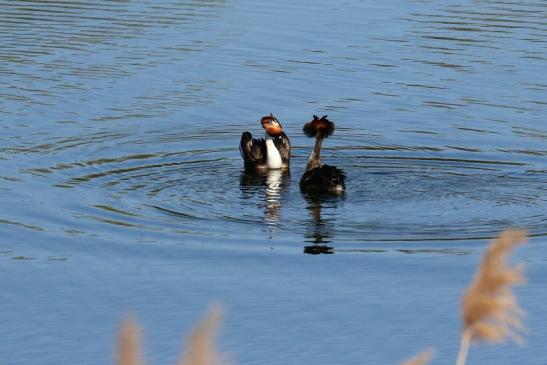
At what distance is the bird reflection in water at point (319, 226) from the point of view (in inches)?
448

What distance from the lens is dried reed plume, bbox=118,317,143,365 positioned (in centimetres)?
230

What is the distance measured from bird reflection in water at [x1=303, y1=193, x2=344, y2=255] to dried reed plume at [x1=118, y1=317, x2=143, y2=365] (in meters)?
8.92

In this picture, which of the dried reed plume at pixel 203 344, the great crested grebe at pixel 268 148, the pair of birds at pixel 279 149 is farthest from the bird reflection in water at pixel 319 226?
the dried reed plume at pixel 203 344

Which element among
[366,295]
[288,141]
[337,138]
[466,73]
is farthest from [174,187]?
[466,73]

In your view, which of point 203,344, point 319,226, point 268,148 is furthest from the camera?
point 268,148

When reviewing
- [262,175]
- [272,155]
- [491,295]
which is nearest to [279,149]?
[272,155]

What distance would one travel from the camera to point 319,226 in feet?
40.5

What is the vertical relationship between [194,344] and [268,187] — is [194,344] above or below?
above

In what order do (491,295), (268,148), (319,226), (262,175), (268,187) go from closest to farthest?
(491,295)
(319,226)
(268,187)
(262,175)
(268,148)

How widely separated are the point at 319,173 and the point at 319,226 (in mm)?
1672

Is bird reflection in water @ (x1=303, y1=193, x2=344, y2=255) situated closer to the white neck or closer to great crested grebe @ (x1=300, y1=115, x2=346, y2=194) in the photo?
great crested grebe @ (x1=300, y1=115, x2=346, y2=194)

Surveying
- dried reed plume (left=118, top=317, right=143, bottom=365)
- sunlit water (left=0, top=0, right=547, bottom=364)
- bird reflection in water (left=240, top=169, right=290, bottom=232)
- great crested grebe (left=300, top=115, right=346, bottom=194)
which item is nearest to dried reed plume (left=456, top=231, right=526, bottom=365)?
dried reed plume (left=118, top=317, right=143, bottom=365)

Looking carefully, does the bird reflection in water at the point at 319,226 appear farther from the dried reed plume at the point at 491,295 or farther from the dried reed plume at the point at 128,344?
the dried reed plume at the point at 128,344

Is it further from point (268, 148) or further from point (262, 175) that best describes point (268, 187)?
point (268, 148)
